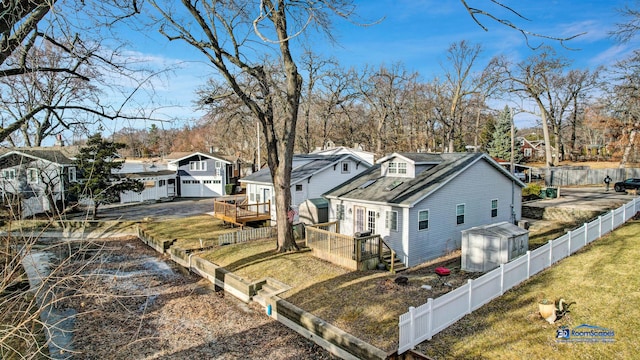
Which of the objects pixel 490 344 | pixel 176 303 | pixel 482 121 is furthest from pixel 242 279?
pixel 482 121

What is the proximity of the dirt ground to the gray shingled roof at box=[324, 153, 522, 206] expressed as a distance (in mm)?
7441

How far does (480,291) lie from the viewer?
9.95 metres

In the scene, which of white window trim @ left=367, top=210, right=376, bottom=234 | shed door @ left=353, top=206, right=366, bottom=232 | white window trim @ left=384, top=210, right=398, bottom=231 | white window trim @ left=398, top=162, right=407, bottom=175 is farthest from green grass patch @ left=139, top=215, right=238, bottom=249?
white window trim @ left=398, top=162, right=407, bottom=175

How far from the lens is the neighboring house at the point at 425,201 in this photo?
15648 mm

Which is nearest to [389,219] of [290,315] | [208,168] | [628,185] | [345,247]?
[345,247]

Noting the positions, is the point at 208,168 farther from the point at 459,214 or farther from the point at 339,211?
the point at 459,214

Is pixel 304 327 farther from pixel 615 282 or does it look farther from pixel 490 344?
pixel 615 282

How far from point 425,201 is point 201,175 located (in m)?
29.7

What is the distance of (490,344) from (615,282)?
17.4ft

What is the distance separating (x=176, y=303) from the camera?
1315cm

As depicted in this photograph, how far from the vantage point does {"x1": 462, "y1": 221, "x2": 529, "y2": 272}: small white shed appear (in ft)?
44.5

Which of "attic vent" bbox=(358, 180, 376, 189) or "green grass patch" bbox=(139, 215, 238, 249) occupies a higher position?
"attic vent" bbox=(358, 180, 376, 189)

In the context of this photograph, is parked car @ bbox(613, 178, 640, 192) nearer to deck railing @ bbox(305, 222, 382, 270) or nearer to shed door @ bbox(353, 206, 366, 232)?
shed door @ bbox(353, 206, 366, 232)

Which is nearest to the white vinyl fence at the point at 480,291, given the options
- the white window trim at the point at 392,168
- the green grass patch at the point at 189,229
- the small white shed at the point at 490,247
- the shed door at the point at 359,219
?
the small white shed at the point at 490,247
